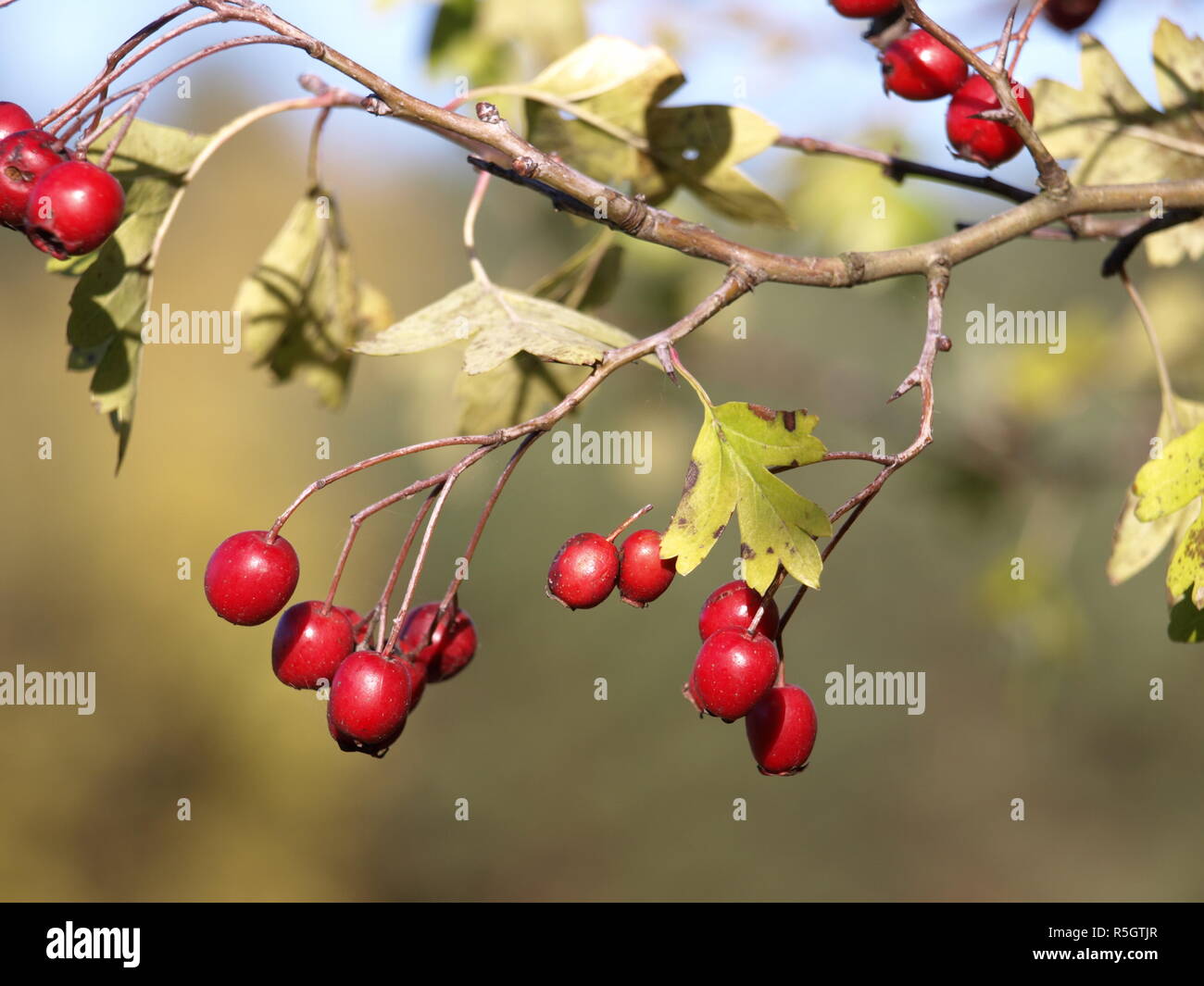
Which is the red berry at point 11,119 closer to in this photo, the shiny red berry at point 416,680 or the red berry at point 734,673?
the shiny red berry at point 416,680

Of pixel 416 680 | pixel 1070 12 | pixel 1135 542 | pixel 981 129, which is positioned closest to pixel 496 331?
pixel 416 680

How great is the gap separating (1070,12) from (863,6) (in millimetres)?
428

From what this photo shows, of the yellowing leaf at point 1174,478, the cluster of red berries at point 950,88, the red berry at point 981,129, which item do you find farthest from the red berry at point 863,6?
the yellowing leaf at point 1174,478

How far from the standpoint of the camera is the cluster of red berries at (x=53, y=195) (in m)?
0.79

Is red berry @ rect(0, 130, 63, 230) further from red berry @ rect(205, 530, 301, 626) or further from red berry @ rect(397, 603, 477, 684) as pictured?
red berry @ rect(397, 603, 477, 684)

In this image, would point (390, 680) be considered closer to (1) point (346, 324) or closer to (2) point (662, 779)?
(1) point (346, 324)

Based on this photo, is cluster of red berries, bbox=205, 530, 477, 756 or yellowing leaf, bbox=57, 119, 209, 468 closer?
cluster of red berries, bbox=205, 530, 477, 756

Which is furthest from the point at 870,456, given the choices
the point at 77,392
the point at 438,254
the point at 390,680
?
the point at 438,254

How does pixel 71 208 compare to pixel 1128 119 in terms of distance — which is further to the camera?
pixel 1128 119

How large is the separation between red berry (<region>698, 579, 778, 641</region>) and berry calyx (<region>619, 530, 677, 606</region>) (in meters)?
0.04

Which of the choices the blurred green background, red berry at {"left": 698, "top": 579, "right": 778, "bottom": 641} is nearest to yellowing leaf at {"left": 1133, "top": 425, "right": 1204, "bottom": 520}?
red berry at {"left": 698, "top": 579, "right": 778, "bottom": 641}

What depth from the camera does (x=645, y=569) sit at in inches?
33.3

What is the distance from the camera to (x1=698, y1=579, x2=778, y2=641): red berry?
83cm

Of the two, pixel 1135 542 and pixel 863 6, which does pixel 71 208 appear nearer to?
pixel 863 6
